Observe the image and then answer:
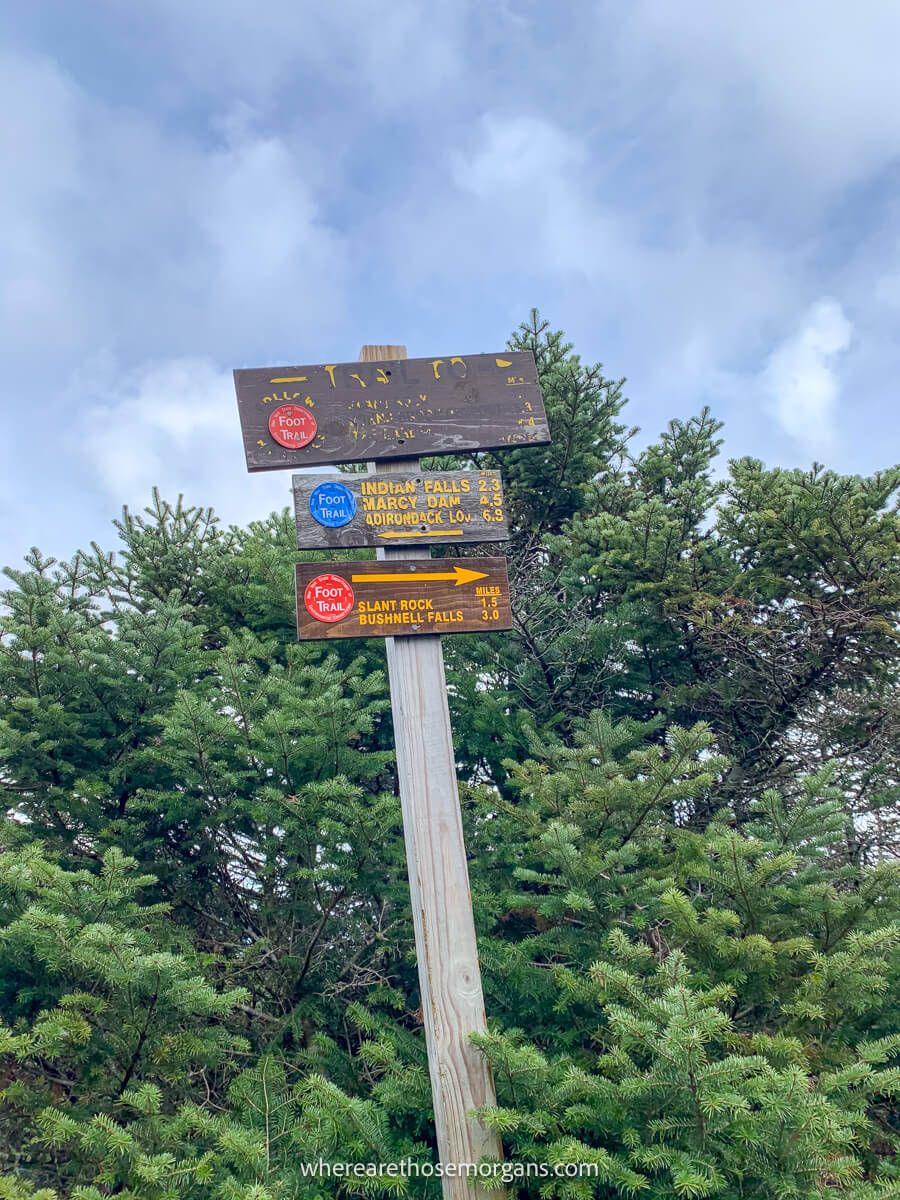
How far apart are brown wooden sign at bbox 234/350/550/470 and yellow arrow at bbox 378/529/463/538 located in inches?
19.9

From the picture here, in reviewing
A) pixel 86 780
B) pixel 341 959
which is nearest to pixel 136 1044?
pixel 341 959

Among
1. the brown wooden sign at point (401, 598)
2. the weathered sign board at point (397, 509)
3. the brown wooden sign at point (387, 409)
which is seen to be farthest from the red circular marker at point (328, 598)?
the brown wooden sign at point (387, 409)

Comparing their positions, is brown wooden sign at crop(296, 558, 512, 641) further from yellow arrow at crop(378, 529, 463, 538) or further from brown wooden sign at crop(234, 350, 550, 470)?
brown wooden sign at crop(234, 350, 550, 470)

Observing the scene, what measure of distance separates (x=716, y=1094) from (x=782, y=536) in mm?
5048

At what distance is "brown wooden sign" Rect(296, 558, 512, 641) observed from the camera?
15.4 feet

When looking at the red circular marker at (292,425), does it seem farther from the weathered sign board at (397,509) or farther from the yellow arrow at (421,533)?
the yellow arrow at (421,533)

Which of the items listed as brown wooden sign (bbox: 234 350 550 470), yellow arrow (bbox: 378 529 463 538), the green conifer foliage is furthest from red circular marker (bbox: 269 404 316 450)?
the green conifer foliage

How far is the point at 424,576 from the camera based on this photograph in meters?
4.90

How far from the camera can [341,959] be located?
618 centimetres

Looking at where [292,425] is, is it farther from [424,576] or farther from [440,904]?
[440,904]

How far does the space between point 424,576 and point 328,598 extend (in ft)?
1.94

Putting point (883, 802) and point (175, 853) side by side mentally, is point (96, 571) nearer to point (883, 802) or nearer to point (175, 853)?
point (175, 853)

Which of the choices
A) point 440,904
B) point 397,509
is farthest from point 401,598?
point 440,904

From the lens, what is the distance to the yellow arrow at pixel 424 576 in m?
4.81
